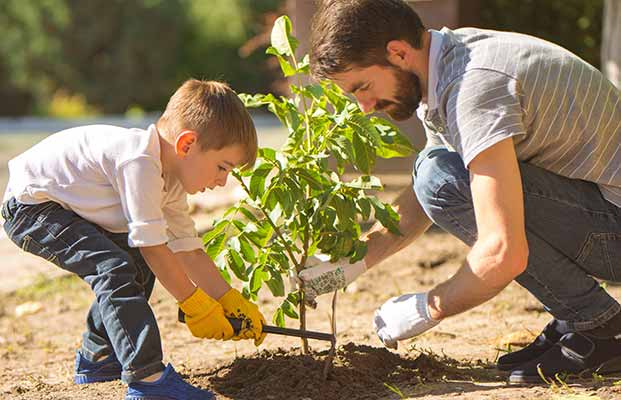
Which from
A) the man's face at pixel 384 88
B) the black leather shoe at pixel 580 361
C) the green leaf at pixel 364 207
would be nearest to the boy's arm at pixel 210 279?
the green leaf at pixel 364 207

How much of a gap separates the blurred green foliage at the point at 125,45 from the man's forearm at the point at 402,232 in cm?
1428

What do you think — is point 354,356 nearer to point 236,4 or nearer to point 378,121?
point 378,121

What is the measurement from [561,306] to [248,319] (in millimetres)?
883

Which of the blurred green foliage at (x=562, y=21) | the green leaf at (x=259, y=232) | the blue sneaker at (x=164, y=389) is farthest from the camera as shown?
the blurred green foliage at (x=562, y=21)

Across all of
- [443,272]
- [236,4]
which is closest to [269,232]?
[443,272]

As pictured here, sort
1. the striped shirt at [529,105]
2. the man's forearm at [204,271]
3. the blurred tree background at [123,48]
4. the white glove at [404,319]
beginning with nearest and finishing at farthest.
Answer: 1. the striped shirt at [529,105]
2. the white glove at [404,319]
3. the man's forearm at [204,271]
4. the blurred tree background at [123,48]

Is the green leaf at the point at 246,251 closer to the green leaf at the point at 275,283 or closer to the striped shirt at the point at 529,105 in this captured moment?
the green leaf at the point at 275,283

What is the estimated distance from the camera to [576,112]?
272 centimetres

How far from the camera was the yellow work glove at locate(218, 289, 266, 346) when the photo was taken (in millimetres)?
2852

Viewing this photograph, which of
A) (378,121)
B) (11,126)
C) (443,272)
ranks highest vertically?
(378,121)

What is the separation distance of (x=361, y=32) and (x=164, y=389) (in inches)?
41.7

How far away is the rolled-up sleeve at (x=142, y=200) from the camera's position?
2.65m

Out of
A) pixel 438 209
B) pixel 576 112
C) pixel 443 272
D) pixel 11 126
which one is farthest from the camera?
pixel 11 126

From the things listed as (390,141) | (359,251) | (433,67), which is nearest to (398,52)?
(433,67)
